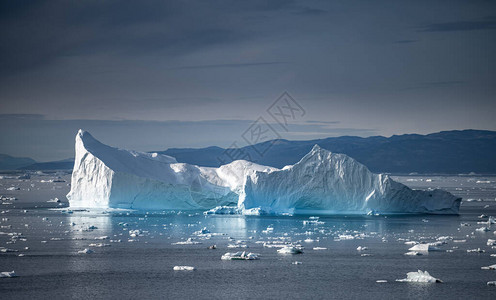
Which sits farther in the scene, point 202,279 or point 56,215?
point 56,215

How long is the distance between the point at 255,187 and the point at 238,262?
15.2 metres

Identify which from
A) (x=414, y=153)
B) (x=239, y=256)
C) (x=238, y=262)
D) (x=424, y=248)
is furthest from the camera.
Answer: (x=414, y=153)

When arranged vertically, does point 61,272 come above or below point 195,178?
below

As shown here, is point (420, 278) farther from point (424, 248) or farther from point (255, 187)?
point (255, 187)

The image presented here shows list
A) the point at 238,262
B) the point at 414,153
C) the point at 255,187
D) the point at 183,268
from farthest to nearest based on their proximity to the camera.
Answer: the point at 414,153
the point at 255,187
the point at 238,262
the point at 183,268

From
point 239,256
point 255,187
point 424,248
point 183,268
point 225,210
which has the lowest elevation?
point 183,268

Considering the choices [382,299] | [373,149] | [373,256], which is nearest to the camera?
[382,299]

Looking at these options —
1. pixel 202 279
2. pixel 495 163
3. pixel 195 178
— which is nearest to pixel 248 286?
pixel 202 279

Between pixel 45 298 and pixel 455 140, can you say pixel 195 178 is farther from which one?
pixel 455 140

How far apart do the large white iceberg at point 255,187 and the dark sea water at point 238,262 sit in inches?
71.8

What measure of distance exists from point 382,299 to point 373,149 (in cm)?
15550

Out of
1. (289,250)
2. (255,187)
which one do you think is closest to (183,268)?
(289,250)

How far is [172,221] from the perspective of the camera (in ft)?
120

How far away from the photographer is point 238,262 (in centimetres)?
2281
